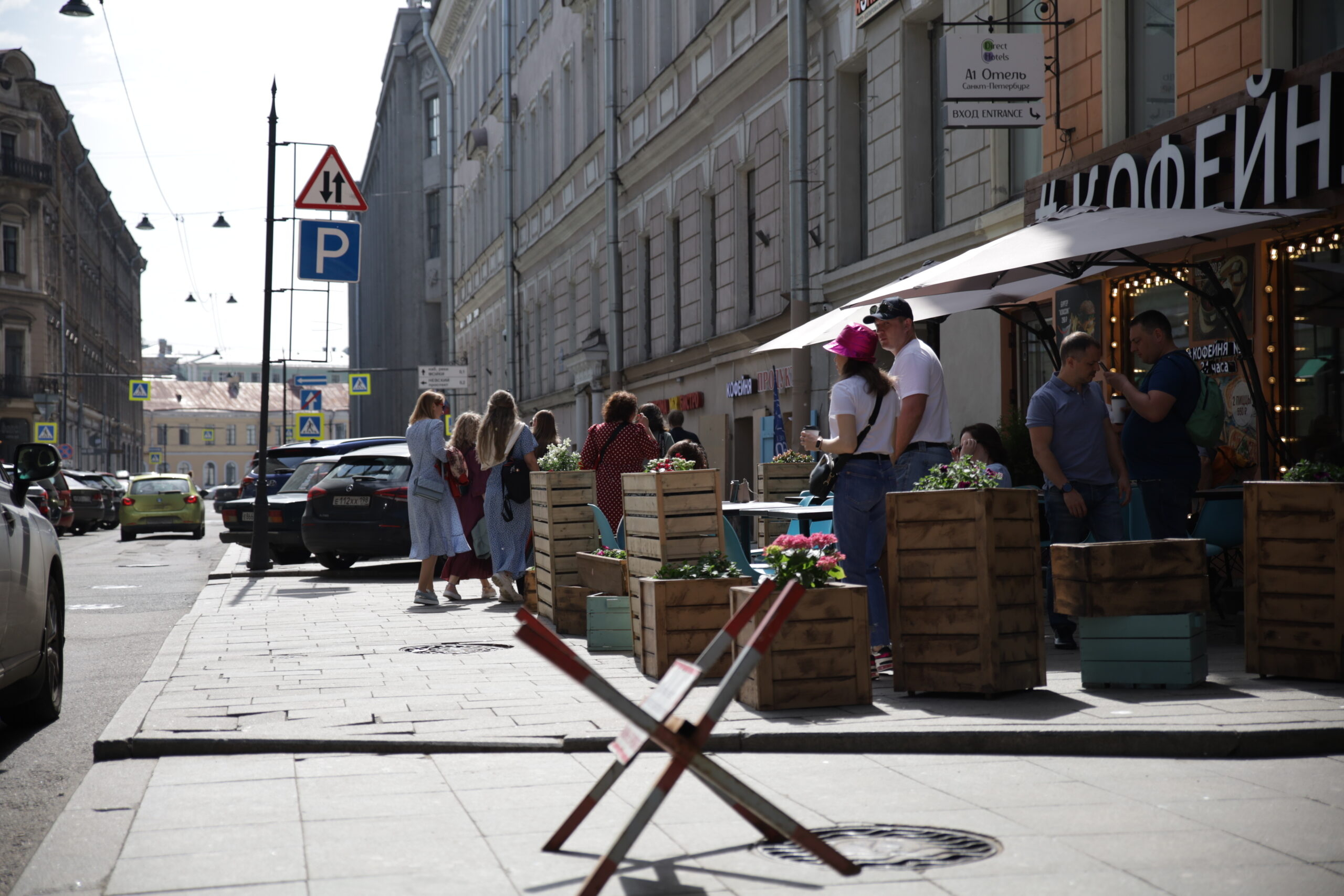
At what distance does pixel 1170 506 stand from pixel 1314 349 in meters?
2.33

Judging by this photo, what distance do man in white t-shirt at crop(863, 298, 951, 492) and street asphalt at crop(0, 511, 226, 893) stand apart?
405 cm

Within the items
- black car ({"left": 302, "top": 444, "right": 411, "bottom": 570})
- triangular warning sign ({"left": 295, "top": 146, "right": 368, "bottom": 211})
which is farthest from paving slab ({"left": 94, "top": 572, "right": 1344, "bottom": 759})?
triangular warning sign ({"left": 295, "top": 146, "right": 368, "bottom": 211})

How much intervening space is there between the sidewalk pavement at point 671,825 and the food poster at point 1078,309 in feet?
25.6

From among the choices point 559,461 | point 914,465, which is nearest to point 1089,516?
point 914,465

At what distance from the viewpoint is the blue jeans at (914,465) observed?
7.50 meters

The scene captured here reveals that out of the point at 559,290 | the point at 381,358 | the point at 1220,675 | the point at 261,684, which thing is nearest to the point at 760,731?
the point at 1220,675

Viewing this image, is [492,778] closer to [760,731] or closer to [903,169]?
[760,731]

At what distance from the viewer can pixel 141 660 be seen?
32.5ft

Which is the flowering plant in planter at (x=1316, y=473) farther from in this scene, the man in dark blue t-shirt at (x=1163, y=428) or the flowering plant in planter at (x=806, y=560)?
the flowering plant in planter at (x=806, y=560)

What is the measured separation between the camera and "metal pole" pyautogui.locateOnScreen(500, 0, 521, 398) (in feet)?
125

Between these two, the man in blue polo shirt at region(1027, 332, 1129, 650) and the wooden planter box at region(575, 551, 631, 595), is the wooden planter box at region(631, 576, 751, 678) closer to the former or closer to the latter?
the wooden planter box at region(575, 551, 631, 595)

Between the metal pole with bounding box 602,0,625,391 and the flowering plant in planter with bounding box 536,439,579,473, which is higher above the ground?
the metal pole with bounding box 602,0,625,391

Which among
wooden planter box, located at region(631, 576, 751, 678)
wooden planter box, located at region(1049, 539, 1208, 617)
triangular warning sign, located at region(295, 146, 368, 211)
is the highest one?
triangular warning sign, located at region(295, 146, 368, 211)

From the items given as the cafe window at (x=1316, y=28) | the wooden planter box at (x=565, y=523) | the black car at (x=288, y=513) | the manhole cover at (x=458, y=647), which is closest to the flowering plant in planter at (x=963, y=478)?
the manhole cover at (x=458, y=647)
